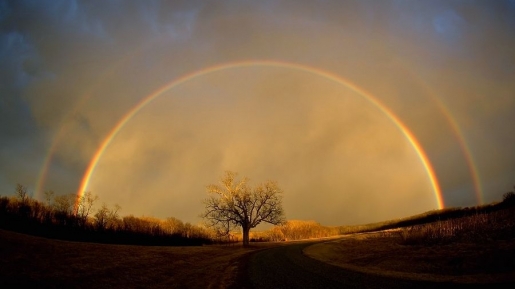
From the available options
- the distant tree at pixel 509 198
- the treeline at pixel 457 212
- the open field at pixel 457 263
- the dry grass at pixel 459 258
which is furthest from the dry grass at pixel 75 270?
the distant tree at pixel 509 198

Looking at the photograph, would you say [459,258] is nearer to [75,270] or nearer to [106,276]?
[106,276]

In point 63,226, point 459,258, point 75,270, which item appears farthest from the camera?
point 63,226

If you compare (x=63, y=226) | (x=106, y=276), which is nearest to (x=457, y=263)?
(x=106, y=276)

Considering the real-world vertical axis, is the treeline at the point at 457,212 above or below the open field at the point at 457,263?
above

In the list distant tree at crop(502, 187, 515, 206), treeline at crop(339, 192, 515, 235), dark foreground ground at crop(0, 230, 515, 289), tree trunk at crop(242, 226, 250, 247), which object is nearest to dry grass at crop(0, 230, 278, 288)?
dark foreground ground at crop(0, 230, 515, 289)

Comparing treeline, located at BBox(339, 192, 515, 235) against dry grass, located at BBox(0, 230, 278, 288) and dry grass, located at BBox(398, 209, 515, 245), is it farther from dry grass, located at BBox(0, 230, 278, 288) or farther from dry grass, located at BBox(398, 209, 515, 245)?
dry grass, located at BBox(0, 230, 278, 288)

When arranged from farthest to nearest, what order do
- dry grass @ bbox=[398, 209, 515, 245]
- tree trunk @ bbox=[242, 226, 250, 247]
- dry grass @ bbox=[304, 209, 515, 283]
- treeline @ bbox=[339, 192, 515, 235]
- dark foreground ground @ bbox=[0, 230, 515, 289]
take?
tree trunk @ bbox=[242, 226, 250, 247] < treeline @ bbox=[339, 192, 515, 235] < dry grass @ bbox=[398, 209, 515, 245] < dry grass @ bbox=[304, 209, 515, 283] < dark foreground ground @ bbox=[0, 230, 515, 289]

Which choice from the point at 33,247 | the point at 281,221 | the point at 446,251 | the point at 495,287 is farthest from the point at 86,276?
the point at 281,221

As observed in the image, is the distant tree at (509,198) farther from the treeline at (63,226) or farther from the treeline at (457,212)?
the treeline at (63,226)

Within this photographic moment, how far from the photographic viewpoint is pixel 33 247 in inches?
848

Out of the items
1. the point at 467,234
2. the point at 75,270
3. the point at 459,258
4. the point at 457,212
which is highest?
the point at 457,212

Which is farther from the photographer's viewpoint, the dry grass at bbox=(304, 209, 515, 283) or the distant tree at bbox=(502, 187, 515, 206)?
the distant tree at bbox=(502, 187, 515, 206)

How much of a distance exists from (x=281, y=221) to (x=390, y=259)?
48211mm

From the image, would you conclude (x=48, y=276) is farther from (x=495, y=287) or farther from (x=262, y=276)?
(x=495, y=287)
